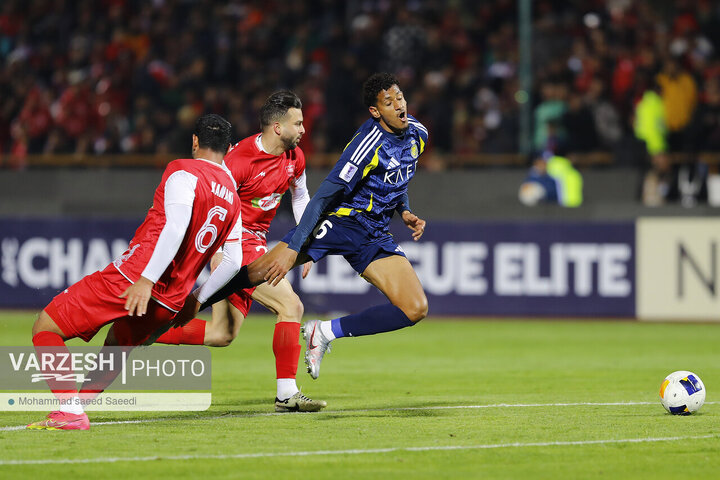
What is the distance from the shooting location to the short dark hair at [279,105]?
896 cm

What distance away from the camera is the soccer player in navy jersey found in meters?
8.50

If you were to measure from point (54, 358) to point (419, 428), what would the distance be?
230 centimetres

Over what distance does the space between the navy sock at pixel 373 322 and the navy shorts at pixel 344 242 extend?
1.10 feet

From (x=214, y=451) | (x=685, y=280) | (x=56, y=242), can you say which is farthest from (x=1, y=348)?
(x=685, y=280)

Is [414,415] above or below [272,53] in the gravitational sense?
below

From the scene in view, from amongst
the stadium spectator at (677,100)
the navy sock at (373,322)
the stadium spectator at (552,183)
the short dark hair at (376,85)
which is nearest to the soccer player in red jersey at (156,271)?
the short dark hair at (376,85)

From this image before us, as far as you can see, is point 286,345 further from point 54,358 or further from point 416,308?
point 54,358

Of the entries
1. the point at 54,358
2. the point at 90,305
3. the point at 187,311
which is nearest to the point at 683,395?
the point at 187,311

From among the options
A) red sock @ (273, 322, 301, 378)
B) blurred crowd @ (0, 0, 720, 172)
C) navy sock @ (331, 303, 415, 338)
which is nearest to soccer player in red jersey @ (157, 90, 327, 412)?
red sock @ (273, 322, 301, 378)

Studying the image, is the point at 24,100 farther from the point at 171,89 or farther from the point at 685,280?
the point at 685,280

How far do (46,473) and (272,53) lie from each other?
1638 cm

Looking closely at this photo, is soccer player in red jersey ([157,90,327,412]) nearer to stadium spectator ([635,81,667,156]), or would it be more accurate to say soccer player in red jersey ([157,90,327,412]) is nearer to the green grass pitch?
the green grass pitch

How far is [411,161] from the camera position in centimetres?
885

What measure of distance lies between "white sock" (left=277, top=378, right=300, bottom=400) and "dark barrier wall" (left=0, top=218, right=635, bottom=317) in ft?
28.0
